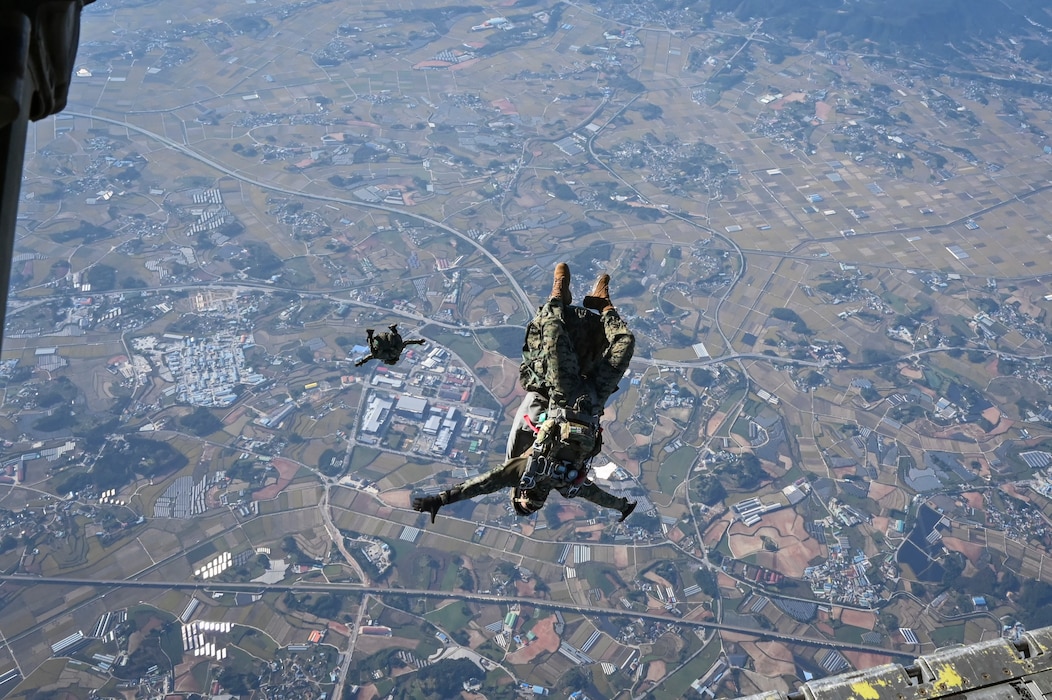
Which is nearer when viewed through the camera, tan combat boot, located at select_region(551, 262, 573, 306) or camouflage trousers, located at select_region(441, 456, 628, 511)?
camouflage trousers, located at select_region(441, 456, 628, 511)

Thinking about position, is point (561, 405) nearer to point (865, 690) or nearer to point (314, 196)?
point (865, 690)

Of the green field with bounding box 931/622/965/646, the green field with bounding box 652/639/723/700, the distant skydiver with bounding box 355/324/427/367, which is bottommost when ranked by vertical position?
the green field with bounding box 931/622/965/646

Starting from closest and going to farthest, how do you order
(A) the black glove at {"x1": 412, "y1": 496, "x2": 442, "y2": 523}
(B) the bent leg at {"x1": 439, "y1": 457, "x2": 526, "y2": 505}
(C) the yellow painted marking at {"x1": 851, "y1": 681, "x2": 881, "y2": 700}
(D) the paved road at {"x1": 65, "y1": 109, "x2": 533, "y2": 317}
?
(A) the black glove at {"x1": 412, "y1": 496, "x2": 442, "y2": 523}
(B) the bent leg at {"x1": 439, "y1": 457, "x2": 526, "y2": 505}
(C) the yellow painted marking at {"x1": 851, "y1": 681, "x2": 881, "y2": 700}
(D) the paved road at {"x1": 65, "y1": 109, "x2": 533, "y2": 317}

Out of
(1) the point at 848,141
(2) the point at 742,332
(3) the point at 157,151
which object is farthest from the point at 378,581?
(1) the point at 848,141

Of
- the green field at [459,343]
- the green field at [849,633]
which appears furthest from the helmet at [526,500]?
the green field at [459,343]

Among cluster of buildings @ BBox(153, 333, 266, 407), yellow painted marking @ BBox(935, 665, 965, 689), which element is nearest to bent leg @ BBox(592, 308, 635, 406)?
yellow painted marking @ BBox(935, 665, 965, 689)

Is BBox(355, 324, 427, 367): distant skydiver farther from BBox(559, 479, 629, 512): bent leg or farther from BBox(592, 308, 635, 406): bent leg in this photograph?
BBox(559, 479, 629, 512): bent leg

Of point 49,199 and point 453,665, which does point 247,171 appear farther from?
point 453,665
